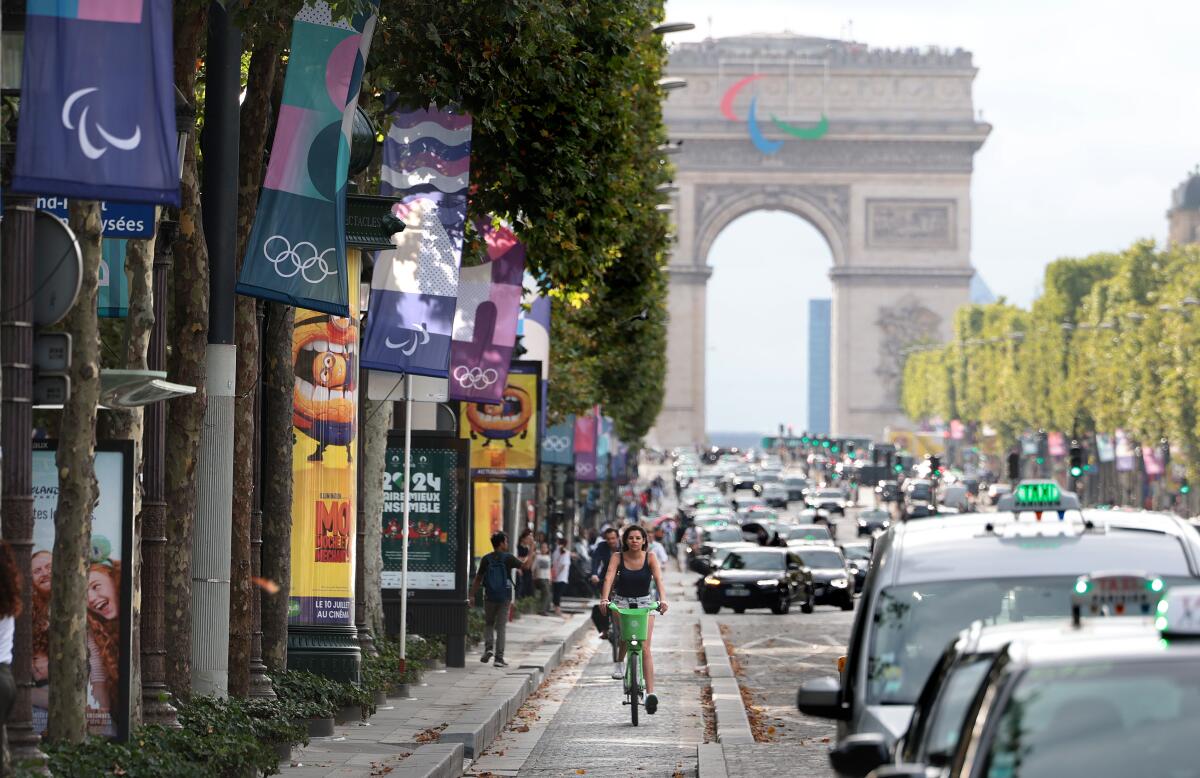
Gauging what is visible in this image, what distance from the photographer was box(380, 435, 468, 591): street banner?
26.3 metres

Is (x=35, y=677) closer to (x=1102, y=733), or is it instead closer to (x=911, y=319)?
(x=1102, y=733)

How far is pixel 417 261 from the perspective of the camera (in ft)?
73.8

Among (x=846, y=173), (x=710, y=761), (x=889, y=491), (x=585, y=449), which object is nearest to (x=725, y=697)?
(x=710, y=761)

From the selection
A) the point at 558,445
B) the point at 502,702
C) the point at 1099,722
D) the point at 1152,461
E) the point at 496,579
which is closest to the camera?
Answer: the point at 1099,722

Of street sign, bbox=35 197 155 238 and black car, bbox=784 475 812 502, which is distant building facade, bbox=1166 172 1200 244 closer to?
black car, bbox=784 475 812 502

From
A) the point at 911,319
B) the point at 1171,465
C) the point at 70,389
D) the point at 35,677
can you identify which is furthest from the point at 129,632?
the point at 911,319

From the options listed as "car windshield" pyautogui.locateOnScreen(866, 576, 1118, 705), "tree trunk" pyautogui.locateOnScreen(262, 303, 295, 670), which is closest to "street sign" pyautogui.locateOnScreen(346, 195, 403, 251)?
"tree trunk" pyautogui.locateOnScreen(262, 303, 295, 670)

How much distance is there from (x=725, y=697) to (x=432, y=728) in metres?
5.19

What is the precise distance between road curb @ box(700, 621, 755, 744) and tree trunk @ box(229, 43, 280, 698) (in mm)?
3946

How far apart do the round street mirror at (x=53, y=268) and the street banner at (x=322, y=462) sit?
27.7 feet

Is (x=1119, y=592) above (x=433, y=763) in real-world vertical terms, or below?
above

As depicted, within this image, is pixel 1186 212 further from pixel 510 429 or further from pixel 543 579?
pixel 510 429

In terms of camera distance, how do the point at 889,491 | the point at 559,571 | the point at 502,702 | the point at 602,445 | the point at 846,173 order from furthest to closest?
1. the point at 846,173
2. the point at 889,491
3. the point at 602,445
4. the point at 559,571
5. the point at 502,702

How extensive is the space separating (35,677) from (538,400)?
23.1 metres
